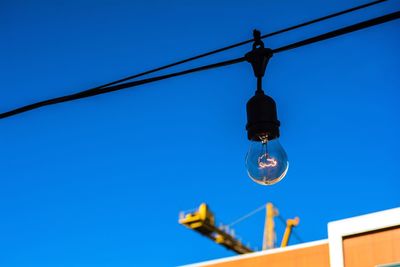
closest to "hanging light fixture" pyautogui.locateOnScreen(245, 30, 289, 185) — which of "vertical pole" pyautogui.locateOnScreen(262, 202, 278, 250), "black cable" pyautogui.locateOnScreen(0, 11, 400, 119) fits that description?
"black cable" pyautogui.locateOnScreen(0, 11, 400, 119)

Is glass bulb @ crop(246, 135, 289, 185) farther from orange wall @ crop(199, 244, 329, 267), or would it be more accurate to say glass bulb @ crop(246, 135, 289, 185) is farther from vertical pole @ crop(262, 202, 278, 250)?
vertical pole @ crop(262, 202, 278, 250)

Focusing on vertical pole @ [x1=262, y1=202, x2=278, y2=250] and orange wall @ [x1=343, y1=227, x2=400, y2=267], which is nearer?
orange wall @ [x1=343, y1=227, x2=400, y2=267]

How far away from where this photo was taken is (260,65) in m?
4.00

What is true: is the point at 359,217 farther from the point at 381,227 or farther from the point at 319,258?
the point at 319,258

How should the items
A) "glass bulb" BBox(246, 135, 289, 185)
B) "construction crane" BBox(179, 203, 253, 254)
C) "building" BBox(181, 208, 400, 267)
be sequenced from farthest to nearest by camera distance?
"construction crane" BBox(179, 203, 253, 254)
"building" BBox(181, 208, 400, 267)
"glass bulb" BBox(246, 135, 289, 185)

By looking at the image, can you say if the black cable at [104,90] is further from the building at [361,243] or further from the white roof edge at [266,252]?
the white roof edge at [266,252]

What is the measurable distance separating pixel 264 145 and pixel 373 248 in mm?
12071

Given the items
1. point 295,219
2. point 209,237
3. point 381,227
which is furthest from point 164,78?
point 295,219

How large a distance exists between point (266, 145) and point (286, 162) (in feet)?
0.49

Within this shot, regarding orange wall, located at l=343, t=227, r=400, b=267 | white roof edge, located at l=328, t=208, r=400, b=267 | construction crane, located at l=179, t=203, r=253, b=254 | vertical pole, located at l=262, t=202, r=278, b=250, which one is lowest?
orange wall, located at l=343, t=227, r=400, b=267

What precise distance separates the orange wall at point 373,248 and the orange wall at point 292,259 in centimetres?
154

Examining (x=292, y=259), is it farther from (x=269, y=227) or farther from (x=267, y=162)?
(x=269, y=227)

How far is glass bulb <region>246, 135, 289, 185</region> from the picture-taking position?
4.13m

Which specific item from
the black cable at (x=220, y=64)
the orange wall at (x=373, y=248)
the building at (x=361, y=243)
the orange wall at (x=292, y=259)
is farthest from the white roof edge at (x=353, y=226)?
the black cable at (x=220, y=64)
